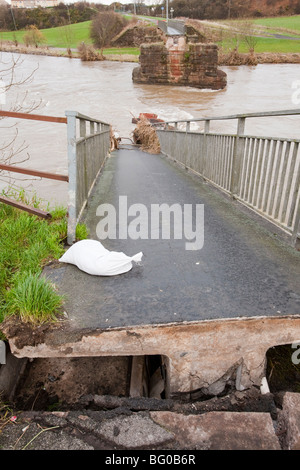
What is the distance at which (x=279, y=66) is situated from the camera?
51.6m

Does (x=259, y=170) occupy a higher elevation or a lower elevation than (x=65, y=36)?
lower

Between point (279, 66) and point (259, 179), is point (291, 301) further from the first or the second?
point (279, 66)

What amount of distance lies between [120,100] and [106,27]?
4360cm

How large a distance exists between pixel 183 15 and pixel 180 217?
98132mm

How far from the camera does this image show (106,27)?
2635 inches

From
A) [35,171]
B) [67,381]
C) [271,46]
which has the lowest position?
[67,381]

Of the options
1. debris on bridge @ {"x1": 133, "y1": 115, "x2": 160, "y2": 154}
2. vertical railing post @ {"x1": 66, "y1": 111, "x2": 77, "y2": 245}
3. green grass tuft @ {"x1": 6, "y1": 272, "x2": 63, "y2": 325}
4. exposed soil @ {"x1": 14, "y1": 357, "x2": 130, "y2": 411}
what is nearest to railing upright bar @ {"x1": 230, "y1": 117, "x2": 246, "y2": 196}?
vertical railing post @ {"x1": 66, "y1": 111, "x2": 77, "y2": 245}

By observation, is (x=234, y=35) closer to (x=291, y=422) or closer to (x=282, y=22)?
(x=282, y=22)

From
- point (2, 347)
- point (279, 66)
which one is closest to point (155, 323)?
point (2, 347)

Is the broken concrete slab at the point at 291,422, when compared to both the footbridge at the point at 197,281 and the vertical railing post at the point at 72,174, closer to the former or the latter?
the footbridge at the point at 197,281

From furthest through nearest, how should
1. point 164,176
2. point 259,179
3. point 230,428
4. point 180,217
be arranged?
→ point 164,176
point 180,217
point 259,179
point 230,428

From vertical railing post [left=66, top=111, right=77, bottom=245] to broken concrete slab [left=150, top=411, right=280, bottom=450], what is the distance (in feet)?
6.92

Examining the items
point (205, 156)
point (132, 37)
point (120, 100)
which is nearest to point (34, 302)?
point (205, 156)

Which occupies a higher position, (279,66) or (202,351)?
(279,66)
